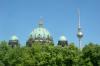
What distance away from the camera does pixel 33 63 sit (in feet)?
221

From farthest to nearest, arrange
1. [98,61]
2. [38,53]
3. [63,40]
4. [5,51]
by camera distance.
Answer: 1. [63,40]
2. [5,51]
3. [38,53]
4. [98,61]

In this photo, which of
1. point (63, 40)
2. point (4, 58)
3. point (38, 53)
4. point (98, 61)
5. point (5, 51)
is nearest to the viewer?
point (98, 61)

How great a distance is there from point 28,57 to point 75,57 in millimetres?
7881

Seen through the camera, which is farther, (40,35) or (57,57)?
(40,35)

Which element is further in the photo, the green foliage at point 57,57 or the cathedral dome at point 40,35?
the cathedral dome at point 40,35

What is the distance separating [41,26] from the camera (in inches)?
5999

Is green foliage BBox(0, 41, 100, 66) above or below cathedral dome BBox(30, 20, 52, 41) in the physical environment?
below

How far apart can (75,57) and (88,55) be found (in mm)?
2510

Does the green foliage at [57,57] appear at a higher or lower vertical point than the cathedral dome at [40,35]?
lower

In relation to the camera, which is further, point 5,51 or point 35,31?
point 35,31

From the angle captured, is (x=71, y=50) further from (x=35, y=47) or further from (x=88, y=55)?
(x=35, y=47)

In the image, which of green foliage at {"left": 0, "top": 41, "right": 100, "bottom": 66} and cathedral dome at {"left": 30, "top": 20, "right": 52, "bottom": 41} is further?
cathedral dome at {"left": 30, "top": 20, "right": 52, "bottom": 41}

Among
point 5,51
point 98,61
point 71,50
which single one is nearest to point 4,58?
point 5,51

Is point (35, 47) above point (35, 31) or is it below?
below
